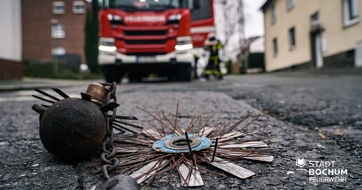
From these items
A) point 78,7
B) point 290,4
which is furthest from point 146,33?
point 78,7

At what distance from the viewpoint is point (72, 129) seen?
3.30ft

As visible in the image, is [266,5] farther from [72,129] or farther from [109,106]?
[72,129]

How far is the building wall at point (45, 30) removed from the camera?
3288cm

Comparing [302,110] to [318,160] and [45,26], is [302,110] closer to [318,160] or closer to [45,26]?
[318,160]

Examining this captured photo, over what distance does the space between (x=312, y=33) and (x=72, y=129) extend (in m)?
18.2

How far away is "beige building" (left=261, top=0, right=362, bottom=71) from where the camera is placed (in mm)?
12234

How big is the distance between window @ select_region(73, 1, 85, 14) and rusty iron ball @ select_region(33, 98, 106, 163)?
117 feet

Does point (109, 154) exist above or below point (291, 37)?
below

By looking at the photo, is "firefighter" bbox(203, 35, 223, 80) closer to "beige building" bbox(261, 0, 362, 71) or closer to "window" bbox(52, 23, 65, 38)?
"beige building" bbox(261, 0, 362, 71)

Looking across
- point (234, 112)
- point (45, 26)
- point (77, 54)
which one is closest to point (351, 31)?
point (234, 112)

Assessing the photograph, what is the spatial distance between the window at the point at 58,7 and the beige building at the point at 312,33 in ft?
72.5

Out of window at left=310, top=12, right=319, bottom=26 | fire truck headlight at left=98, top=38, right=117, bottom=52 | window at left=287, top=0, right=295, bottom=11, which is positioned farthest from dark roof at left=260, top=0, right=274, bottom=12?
fire truck headlight at left=98, top=38, right=117, bottom=52

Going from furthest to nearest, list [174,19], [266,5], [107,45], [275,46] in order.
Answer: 1. [266,5]
2. [275,46]
3. [174,19]
4. [107,45]

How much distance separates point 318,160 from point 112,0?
7248 millimetres
